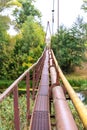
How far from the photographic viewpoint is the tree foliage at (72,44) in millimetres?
26297

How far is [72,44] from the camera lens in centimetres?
2634

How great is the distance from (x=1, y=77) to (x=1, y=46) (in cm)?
206

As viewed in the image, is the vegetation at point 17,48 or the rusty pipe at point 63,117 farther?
the vegetation at point 17,48

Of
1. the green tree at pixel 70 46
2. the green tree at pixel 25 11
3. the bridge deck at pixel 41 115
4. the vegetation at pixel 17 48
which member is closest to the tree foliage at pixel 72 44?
the green tree at pixel 70 46

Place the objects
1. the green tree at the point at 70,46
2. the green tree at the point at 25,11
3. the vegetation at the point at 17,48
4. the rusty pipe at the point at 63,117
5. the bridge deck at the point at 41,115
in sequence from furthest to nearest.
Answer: the green tree at the point at 25,11, the green tree at the point at 70,46, the vegetation at the point at 17,48, the bridge deck at the point at 41,115, the rusty pipe at the point at 63,117

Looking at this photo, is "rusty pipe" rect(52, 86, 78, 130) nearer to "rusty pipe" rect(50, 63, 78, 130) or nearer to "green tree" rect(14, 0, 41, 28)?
"rusty pipe" rect(50, 63, 78, 130)

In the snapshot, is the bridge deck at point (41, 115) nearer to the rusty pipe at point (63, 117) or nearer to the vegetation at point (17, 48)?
the rusty pipe at point (63, 117)

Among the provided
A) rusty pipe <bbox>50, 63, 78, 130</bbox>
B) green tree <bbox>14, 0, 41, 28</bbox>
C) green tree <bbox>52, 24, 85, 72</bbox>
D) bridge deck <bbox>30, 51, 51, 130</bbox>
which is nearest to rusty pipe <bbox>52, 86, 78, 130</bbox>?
rusty pipe <bbox>50, 63, 78, 130</bbox>

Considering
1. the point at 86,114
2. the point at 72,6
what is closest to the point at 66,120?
the point at 86,114

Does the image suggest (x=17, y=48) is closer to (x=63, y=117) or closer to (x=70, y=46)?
(x=70, y=46)

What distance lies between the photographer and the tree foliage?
86.3ft

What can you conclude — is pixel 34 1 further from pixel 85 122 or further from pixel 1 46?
pixel 85 122

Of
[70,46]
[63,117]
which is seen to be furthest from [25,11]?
→ [63,117]

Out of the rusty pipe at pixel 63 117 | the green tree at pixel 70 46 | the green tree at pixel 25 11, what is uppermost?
the green tree at pixel 25 11
